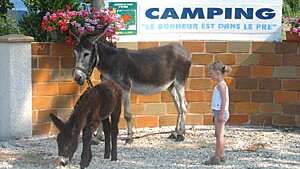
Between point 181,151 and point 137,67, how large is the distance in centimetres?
136

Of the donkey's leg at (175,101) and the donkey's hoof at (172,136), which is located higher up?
the donkey's leg at (175,101)

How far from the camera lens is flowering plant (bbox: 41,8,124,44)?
9.98 meters

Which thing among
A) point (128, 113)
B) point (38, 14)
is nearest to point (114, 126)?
point (128, 113)

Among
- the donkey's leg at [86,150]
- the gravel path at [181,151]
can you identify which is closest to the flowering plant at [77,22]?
the gravel path at [181,151]

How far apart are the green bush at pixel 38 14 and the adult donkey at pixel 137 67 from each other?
1420 mm

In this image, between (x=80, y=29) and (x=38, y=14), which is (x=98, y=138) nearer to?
(x=80, y=29)

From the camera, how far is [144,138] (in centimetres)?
1025

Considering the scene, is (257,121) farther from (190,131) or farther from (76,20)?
(76,20)

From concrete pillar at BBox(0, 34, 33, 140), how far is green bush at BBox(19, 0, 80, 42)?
75 cm

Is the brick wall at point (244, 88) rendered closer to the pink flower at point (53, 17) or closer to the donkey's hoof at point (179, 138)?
the donkey's hoof at point (179, 138)

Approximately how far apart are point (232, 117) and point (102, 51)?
2951mm

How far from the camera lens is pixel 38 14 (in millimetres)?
10859

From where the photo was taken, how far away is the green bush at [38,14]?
10.7 meters

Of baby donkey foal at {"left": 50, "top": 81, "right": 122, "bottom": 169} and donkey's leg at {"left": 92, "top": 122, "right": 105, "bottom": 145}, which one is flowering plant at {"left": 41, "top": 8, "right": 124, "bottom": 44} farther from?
baby donkey foal at {"left": 50, "top": 81, "right": 122, "bottom": 169}
